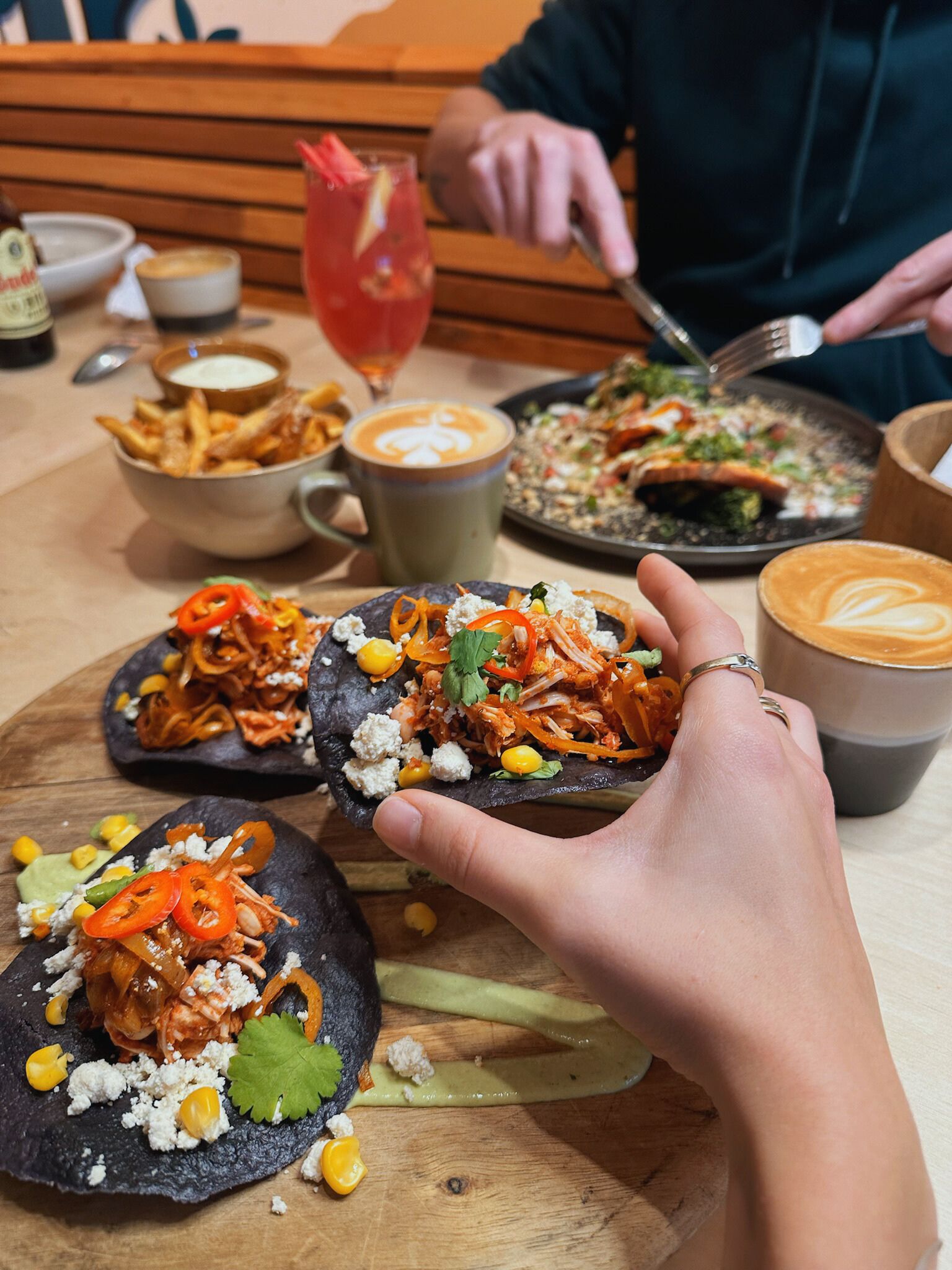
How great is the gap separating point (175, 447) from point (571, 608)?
904 mm

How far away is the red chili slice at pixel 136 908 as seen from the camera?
891 millimetres

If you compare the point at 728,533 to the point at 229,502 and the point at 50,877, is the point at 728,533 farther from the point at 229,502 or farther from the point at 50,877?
the point at 50,877

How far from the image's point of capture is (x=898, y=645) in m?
1.11

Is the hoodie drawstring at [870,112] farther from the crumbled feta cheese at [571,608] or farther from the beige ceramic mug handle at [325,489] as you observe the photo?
the crumbled feta cheese at [571,608]

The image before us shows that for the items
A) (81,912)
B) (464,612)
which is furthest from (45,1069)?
(464,612)

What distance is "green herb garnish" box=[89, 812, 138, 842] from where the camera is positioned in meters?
1.18

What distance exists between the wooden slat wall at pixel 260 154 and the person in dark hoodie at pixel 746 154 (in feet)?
1.98

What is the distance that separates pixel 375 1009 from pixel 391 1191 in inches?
7.5

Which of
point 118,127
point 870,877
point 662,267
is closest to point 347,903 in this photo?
point 870,877

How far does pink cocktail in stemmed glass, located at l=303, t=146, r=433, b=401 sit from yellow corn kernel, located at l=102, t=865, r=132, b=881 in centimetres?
148

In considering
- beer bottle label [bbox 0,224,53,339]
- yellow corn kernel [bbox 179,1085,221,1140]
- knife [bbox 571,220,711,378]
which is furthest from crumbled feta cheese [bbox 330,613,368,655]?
beer bottle label [bbox 0,224,53,339]

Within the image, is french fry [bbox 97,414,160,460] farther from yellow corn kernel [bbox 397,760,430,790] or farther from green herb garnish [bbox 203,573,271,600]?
yellow corn kernel [bbox 397,760,430,790]

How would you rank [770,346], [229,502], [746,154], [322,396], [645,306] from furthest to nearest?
[746,154] → [645,306] → [770,346] → [322,396] → [229,502]

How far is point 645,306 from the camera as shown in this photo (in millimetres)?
2162
